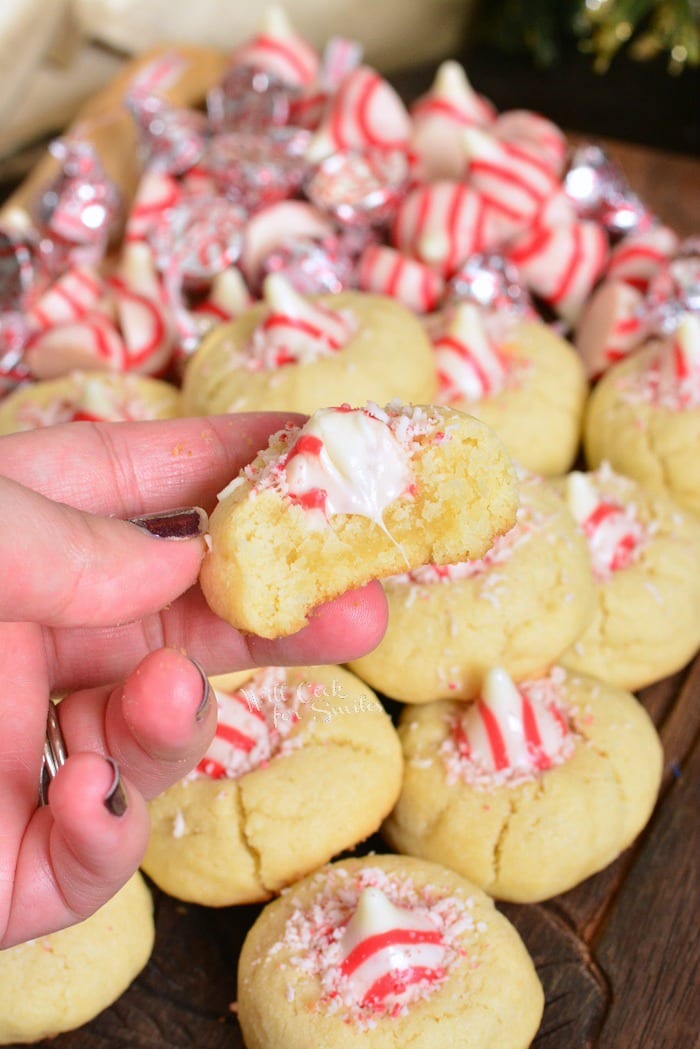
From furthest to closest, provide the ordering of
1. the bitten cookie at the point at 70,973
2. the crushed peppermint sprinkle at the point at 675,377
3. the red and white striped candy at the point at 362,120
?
1. the red and white striped candy at the point at 362,120
2. the crushed peppermint sprinkle at the point at 675,377
3. the bitten cookie at the point at 70,973

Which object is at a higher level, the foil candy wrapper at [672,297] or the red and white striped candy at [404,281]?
the foil candy wrapper at [672,297]

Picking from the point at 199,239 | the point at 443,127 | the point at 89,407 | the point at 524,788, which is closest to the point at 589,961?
the point at 524,788

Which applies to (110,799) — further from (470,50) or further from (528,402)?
(470,50)

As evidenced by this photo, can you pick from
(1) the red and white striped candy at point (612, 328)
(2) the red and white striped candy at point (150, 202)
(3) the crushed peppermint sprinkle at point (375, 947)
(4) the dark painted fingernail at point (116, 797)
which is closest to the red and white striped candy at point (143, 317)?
(2) the red and white striped candy at point (150, 202)

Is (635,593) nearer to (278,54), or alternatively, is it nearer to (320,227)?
(320,227)

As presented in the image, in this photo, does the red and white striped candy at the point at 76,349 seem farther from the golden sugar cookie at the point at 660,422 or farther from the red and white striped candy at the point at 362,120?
the golden sugar cookie at the point at 660,422

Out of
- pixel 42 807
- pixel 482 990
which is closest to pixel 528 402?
pixel 482 990

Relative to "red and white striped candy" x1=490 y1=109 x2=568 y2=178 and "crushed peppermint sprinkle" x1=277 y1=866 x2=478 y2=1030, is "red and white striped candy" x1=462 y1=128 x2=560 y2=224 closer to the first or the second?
"red and white striped candy" x1=490 y1=109 x2=568 y2=178
